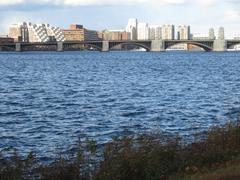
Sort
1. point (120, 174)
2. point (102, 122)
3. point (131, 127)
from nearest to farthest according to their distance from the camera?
point (120, 174) < point (131, 127) < point (102, 122)

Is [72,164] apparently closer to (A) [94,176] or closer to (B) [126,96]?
(A) [94,176]

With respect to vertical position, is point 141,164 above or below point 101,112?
above

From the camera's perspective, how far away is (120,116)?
34.7 meters

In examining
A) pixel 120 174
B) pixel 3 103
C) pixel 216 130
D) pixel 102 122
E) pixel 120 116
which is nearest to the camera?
pixel 120 174

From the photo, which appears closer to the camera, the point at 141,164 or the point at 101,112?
the point at 141,164

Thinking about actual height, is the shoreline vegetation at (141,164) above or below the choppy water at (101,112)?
above

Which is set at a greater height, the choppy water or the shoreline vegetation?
the shoreline vegetation

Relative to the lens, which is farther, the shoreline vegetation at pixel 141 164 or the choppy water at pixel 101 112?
the choppy water at pixel 101 112

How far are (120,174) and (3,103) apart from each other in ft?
99.2

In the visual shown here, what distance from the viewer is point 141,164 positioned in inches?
587

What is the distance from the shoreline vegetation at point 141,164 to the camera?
47.9 feet

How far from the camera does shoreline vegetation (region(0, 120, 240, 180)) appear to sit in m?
14.6

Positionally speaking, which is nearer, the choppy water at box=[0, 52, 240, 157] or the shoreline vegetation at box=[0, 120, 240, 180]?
the shoreline vegetation at box=[0, 120, 240, 180]

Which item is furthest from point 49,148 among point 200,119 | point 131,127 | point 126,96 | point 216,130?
point 126,96
